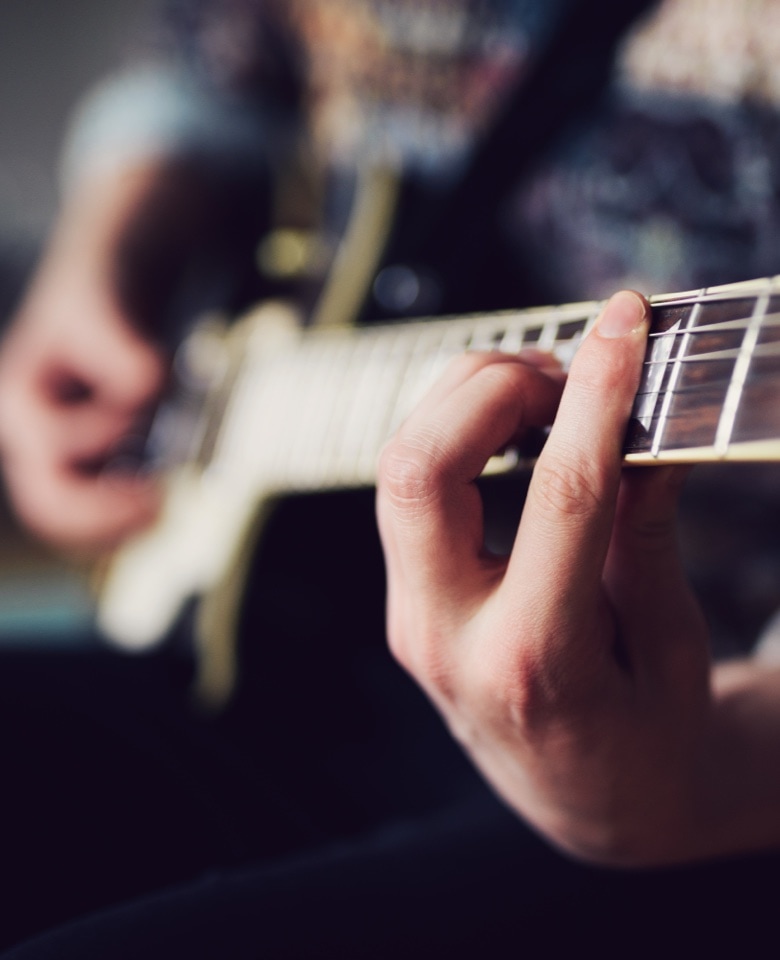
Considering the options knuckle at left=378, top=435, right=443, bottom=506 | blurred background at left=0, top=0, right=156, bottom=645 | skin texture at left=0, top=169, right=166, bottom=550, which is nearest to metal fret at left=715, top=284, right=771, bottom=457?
knuckle at left=378, top=435, right=443, bottom=506

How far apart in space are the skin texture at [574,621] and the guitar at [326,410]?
2 centimetres

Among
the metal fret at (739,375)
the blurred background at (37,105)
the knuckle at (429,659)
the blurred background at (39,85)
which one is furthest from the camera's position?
the blurred background at (39,85)

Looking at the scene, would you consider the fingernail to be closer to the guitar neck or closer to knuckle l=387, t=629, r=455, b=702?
the guitar neck

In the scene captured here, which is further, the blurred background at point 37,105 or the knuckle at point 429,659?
the blurred background at point 37,105

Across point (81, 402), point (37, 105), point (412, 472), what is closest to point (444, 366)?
point (412, 472)

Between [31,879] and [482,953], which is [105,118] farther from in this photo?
[482,953]

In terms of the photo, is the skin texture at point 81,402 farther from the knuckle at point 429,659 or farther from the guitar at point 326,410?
the knuckle at point 429,659

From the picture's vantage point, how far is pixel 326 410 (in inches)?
25.6

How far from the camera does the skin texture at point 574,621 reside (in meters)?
0.34

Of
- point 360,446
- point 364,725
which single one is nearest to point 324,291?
point 360,446

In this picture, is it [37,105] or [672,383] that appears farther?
[37,105]

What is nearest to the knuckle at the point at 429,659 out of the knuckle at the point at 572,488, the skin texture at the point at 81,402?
the knuckle at the point at 572,488

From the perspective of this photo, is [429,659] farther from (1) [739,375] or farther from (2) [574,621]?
(1) [739,375]

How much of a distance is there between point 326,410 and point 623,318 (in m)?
Answer: 0.34
